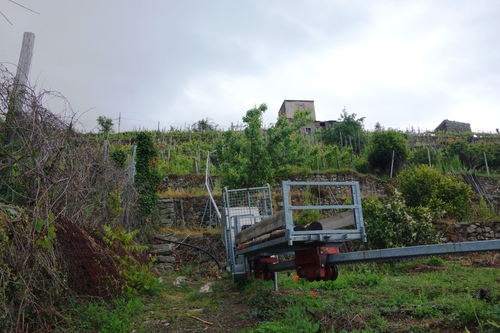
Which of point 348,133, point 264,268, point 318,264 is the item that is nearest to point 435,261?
point 264,268

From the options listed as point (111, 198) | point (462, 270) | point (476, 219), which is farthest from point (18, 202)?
point (476, 219)

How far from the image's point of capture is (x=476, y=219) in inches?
487

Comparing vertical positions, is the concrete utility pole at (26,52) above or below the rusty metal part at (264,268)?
above

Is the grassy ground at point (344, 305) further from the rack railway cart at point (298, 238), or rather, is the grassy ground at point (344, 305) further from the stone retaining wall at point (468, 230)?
the stone retaining wall at point (468, 230)

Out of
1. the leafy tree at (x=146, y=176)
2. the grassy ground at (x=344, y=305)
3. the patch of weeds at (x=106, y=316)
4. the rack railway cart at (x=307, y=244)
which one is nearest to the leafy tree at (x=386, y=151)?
the grassy ground at (x=344, y=305)

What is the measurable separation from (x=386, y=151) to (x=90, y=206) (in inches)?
527

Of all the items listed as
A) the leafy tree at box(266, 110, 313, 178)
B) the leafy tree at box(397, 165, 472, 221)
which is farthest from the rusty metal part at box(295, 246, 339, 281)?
the leafy tree at box(397, 165, 472, 221)

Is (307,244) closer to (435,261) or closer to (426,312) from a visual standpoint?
(426,312)

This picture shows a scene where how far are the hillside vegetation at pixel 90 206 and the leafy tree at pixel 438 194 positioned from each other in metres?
0.03

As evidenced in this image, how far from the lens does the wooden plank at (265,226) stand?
14.4 ft

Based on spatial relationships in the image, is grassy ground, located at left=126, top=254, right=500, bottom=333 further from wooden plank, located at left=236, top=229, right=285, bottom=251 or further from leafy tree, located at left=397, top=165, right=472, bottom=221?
leafy tree, located at left=397, top=165, right=472, bottom=221

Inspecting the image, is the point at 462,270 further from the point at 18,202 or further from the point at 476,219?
the point at 18,202

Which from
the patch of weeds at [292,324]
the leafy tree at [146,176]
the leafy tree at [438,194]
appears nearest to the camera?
the patch of weeds at [292,324]

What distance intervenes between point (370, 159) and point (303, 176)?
3.22 metres
